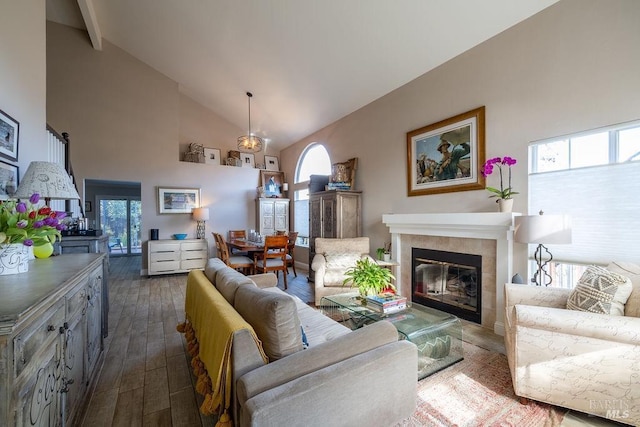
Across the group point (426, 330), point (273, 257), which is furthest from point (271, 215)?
point (426, 330)

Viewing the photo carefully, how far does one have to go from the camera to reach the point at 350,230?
437 cm

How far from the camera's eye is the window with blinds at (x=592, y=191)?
2.10 meters

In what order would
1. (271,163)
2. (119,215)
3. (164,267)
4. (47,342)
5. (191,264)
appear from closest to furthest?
(47,342) → (164,267) → (191,264) → (271,163) → (119,215)

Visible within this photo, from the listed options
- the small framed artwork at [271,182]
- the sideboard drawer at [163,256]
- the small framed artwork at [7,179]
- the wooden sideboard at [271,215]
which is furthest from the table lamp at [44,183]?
the small framed artwork at [271,182]

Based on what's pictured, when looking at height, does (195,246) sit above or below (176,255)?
above

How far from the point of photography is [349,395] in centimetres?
121

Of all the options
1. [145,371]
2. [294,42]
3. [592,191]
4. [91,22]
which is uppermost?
[91,22]

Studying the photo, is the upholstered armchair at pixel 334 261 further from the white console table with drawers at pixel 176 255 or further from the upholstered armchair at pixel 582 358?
the white console table with drawers at pixel 176 255

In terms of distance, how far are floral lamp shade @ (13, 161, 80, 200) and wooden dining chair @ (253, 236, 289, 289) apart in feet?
9.17

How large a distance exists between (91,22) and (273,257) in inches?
205

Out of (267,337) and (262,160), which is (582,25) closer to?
(267,337)

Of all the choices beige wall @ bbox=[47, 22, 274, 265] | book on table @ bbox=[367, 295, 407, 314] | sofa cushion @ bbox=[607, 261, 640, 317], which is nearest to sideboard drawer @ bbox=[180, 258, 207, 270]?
beige wall @ bbox=[47, 22, 274, 265]

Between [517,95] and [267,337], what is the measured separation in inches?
123

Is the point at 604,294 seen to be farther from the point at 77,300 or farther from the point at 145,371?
the point at 145,371
